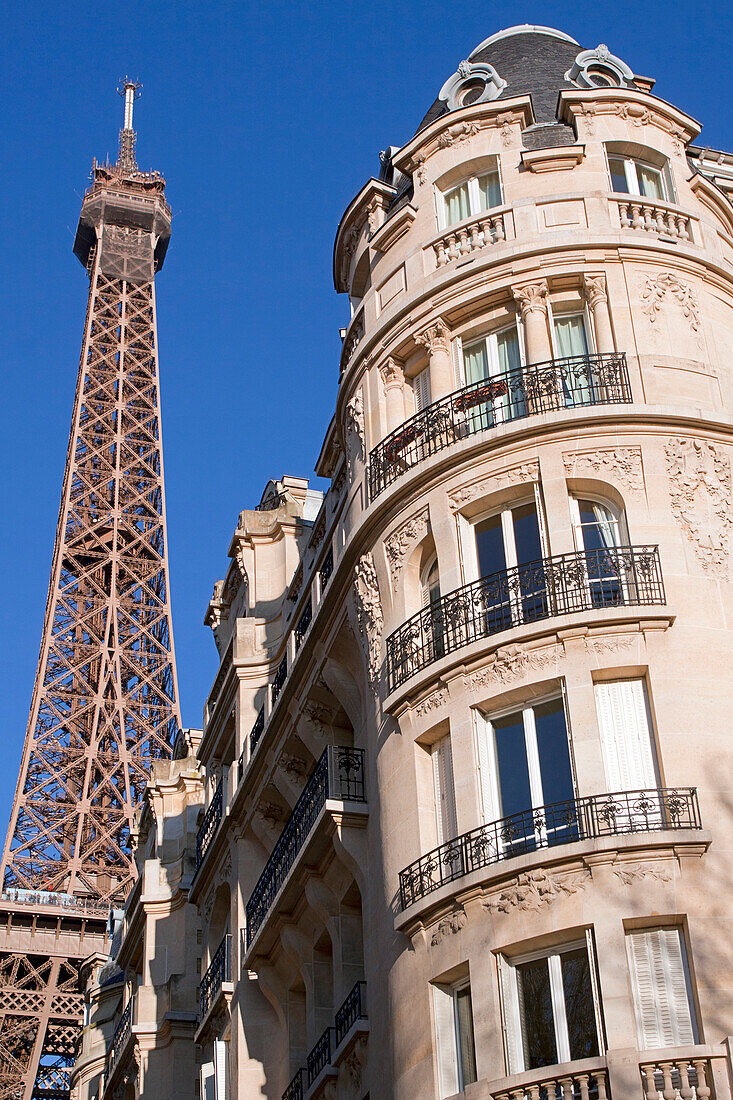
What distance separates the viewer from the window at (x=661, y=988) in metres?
17.2

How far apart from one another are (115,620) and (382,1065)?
286 ft

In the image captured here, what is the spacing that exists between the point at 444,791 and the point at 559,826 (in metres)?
2.23

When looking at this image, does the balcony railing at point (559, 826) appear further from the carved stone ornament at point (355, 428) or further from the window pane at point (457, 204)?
the window pane at point (457, 204)

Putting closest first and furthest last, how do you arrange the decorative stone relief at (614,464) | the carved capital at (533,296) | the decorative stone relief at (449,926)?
the decorative stone relief at (449,926) < the decorative stone relief at (614,464) < the carved capital at (533,296)

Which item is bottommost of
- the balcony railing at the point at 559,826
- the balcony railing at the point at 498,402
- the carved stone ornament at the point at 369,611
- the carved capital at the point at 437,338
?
the balcony railing at the point at 559,826

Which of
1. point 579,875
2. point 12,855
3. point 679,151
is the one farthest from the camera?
point 12,855

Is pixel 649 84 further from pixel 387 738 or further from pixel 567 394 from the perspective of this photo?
pixel 387 738

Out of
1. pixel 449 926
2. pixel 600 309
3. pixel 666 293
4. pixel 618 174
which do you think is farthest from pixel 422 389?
pixel 449 926

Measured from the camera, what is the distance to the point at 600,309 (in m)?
23.2

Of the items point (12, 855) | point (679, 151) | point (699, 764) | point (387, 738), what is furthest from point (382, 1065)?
point (12, 855)

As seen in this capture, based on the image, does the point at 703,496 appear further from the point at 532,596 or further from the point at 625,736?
the point at 625,736

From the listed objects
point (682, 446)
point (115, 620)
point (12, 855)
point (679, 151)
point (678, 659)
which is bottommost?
point (678, 659)

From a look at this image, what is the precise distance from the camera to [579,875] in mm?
18250

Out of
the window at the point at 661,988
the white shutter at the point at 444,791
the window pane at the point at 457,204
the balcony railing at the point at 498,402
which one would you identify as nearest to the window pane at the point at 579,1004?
the window at the point at 661,988
